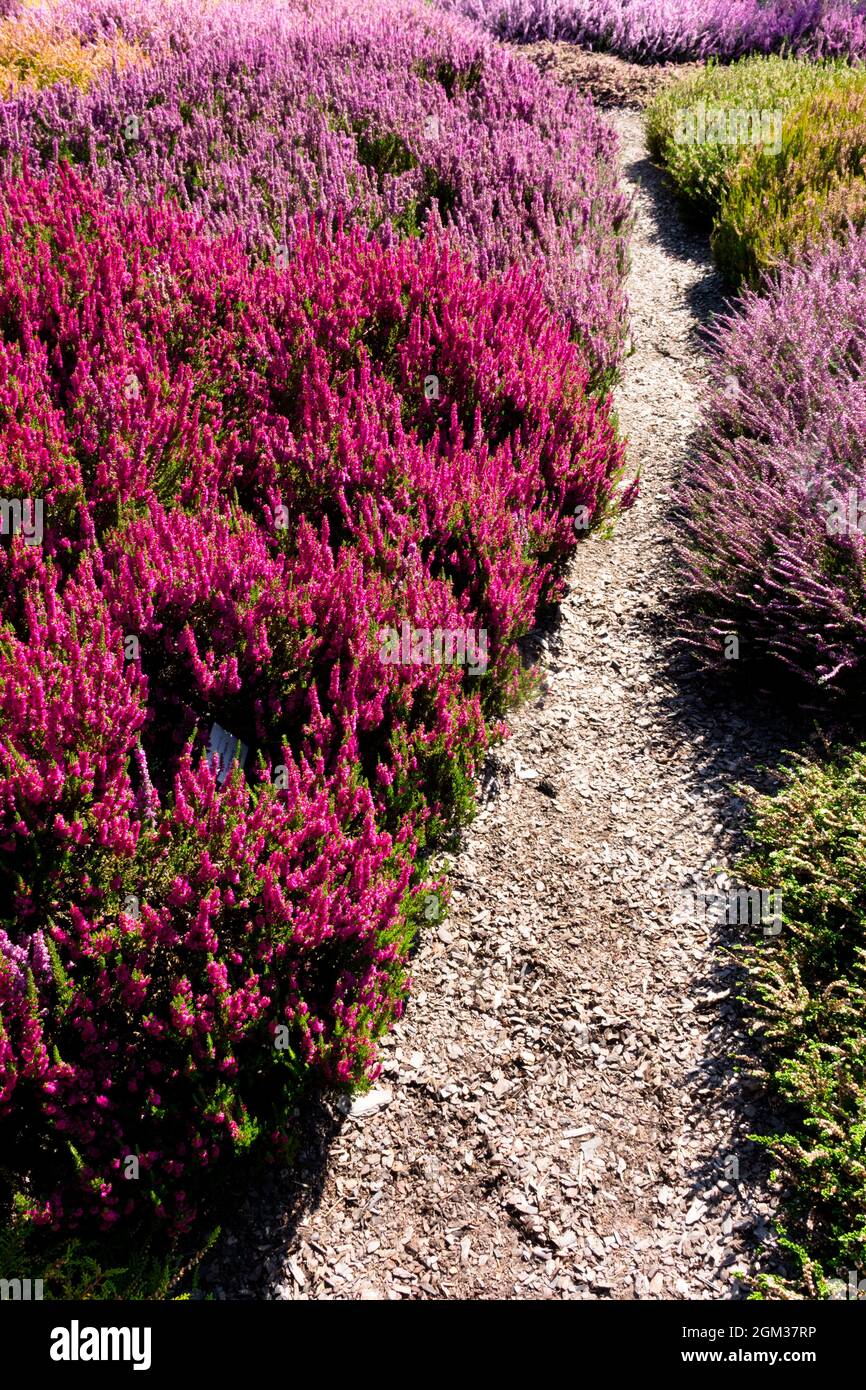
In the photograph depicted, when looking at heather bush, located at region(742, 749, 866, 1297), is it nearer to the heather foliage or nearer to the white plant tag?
the heather foliage

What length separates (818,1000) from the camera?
2805 mm

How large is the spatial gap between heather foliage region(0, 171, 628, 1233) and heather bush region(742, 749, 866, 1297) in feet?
3.74

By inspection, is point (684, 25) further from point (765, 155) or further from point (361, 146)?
point (361, 146)

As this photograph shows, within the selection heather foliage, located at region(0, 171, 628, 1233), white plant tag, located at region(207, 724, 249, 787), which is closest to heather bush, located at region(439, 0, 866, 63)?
Result: heather foliage, located at region(0, 171, 628, 1233)

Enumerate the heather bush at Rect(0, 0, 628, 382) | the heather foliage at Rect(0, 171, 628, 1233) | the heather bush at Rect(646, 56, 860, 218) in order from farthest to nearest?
the heather bush at Rect(646, 56, 860, 218) < the heather bush at Rect(0, 0, 628, 382) < the heather foliage at Rect(0, 171, 628, 1233)

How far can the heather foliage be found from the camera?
234 cm

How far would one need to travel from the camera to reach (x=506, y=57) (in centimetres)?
855

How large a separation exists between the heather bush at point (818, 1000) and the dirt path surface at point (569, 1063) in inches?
5.1

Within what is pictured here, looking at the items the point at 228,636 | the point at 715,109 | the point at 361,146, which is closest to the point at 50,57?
the point at 361,146

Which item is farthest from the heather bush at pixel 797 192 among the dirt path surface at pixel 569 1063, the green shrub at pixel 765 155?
the dirt path surface at pixel 569 1063

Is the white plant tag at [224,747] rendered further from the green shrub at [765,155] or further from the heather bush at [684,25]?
the heather bush at [684,25]

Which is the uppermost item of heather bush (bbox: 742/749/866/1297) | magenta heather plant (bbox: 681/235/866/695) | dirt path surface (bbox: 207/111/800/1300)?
magenta heather plant (bbox: 681/235/866/695)
